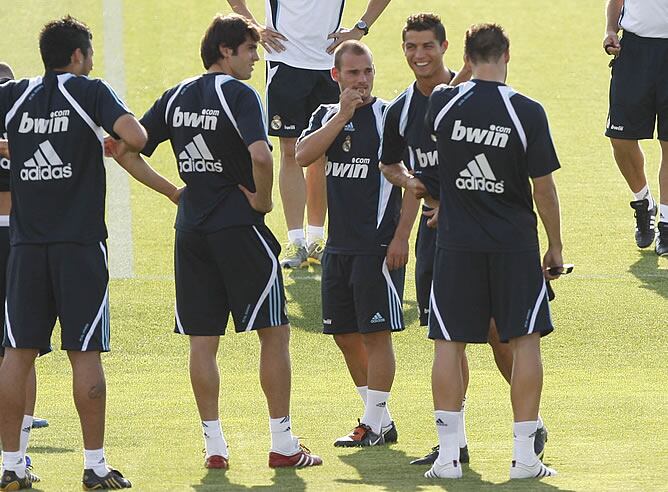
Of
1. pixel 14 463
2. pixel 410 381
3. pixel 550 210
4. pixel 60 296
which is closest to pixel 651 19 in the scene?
pixel 410 381

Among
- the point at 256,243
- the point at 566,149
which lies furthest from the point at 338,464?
the point at 566,149

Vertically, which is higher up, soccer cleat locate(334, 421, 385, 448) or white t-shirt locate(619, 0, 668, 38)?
white t-shirt locate(619, 0, 668, 38)

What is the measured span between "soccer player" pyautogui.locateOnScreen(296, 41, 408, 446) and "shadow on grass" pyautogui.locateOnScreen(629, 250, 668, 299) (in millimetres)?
3439

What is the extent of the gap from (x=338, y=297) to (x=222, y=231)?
1056 mm

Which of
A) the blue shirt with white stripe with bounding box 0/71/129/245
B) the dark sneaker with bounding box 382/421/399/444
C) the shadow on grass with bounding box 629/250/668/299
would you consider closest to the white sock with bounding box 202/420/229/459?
the dark sneaker with bounding box 382/421/399/444

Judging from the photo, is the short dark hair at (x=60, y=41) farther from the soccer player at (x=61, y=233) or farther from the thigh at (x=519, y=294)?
the thigh at (x=519, y=294)

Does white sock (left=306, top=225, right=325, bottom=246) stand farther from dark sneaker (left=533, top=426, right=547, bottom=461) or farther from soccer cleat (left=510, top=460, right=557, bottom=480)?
soccer cleat (left=510, top=460, right=557, bottom=480)

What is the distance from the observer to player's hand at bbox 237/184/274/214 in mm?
6328

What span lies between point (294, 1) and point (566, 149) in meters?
4.08

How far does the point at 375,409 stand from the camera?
6.98 m

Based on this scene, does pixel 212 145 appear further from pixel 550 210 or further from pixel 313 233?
pixel 313 233

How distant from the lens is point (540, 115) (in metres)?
5.96

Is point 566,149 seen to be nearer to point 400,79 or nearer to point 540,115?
point 400,79

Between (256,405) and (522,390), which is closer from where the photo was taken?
(522,390)
